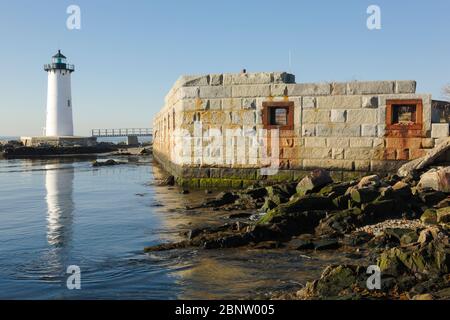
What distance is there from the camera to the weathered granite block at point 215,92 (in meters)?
14.7

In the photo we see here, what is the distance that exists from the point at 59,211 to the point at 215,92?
18.2 ft

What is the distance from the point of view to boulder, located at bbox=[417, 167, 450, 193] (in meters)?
10.3

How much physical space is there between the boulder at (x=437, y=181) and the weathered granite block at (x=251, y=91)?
17.0 ft

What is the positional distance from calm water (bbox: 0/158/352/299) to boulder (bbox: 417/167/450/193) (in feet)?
14.3

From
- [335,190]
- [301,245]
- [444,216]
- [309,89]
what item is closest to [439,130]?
[309,89]

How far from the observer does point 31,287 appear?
5855mm

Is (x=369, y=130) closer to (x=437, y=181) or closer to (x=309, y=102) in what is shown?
(x=309, y=102)

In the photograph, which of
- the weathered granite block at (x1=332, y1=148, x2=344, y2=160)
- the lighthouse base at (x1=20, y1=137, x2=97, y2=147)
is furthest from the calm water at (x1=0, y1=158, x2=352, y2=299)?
the lighthouse base at (x1=20, y1=137, x2=97, y2=147)

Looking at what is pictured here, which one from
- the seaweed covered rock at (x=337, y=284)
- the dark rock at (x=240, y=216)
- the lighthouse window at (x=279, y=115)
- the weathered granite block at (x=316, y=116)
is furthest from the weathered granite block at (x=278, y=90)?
the seaweed covered rock at (x=337, y=284)

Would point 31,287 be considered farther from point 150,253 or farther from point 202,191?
point 202,191

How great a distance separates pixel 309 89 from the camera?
45.8 feet

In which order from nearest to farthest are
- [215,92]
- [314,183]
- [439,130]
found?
[314,183] < [439,130] < [215,92]

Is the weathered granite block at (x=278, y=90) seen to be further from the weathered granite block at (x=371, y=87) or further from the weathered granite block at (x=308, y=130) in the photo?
the weathered granite block at (x=371, y=87)

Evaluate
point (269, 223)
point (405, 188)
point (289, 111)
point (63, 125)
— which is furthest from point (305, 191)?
point (63, 125)
